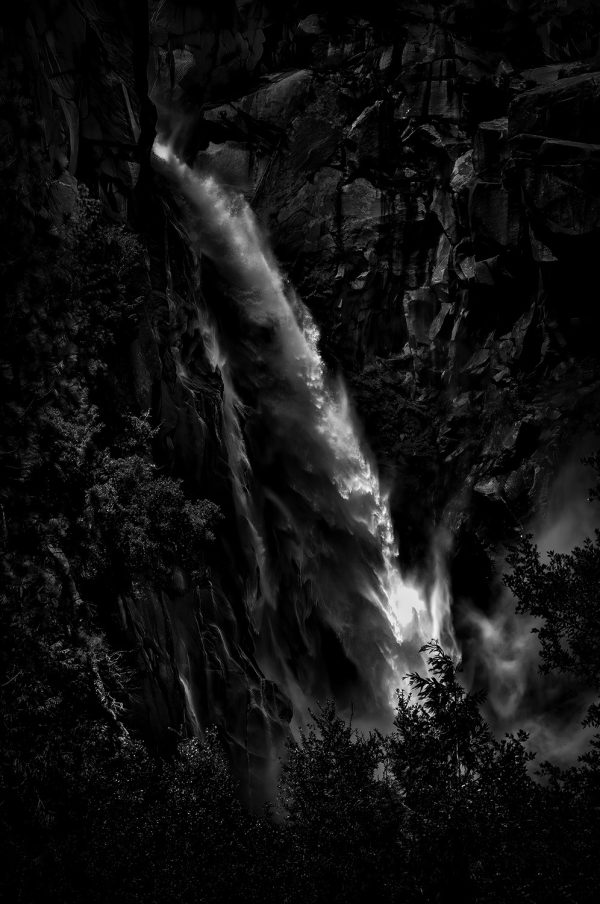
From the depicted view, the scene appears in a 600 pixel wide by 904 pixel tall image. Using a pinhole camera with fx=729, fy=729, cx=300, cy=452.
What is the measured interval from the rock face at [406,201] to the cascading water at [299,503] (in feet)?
4.61

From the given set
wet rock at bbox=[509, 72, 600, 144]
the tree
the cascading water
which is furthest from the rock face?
the tree

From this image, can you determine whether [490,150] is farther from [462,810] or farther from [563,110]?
[462,810]

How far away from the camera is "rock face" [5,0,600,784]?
22.9 m

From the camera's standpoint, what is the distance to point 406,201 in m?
32.2

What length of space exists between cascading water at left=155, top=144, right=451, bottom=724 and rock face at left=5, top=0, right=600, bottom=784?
141 centimetres

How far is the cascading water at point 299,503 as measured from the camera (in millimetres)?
23938

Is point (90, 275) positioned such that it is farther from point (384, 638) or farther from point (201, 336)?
point (384, 638)

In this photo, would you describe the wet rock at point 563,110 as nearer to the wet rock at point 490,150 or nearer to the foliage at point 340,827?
the wet rock at point 490,150

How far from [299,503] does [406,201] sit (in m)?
15.0

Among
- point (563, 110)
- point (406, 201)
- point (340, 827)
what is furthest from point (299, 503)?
Result: point (563, 110)

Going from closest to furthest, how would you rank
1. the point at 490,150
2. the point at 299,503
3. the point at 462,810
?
the point at 462,810 → the point at 299,503 → the point at 490,150

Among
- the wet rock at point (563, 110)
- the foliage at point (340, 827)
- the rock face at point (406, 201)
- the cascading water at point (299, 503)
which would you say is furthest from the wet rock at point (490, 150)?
the foliage at point (340, 827)

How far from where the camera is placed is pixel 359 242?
32062 millimetres

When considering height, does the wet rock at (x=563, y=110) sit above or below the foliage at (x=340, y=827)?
above
